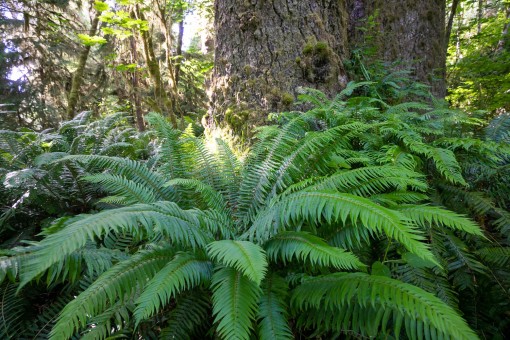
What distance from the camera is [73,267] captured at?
124 cm

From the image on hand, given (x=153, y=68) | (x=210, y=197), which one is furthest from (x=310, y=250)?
(x=153, y=68)

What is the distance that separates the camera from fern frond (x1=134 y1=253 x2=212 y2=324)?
3.37ft

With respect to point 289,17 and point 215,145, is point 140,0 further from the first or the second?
point 215,145

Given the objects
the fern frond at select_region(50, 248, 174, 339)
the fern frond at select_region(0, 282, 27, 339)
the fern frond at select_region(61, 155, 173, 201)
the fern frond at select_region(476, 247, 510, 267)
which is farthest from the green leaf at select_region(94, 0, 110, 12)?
the fern frond at select_region(476, 247, 510, 267)

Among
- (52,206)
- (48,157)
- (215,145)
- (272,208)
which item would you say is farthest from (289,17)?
(52,206)

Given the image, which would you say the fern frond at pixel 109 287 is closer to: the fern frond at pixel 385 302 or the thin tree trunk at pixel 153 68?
the fern frond at pixel 385 302

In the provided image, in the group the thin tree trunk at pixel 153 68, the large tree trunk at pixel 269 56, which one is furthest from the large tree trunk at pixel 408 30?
the thin tree trunk at pixel 153 68

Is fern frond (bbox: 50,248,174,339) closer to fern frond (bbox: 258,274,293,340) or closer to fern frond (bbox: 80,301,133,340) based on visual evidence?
fern frond (bbox: 80,301,133,340)

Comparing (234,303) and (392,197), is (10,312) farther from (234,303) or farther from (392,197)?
(392,197)

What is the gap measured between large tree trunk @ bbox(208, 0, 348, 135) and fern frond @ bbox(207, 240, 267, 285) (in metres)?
1.66

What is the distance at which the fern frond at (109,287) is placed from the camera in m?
0.98

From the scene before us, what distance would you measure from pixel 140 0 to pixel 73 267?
12.9 feet

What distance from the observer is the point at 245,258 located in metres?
1.04

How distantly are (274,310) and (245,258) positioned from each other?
0.30 metres
